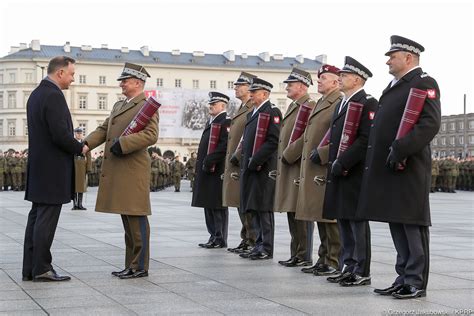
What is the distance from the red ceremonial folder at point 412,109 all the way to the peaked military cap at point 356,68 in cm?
124

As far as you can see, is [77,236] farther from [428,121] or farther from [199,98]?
[199,98]

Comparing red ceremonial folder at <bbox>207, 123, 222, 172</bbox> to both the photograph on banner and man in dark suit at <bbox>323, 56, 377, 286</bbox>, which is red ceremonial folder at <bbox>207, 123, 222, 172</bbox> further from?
the photograph on banner

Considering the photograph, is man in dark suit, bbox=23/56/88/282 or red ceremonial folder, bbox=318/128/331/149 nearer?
man in dark suit, bbox=23/56/88/282

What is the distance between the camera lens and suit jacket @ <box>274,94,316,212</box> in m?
9.20

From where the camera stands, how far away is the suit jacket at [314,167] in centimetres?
859

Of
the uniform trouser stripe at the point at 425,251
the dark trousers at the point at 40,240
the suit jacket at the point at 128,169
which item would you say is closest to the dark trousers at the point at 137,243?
the suit jacket at the point at 128,169

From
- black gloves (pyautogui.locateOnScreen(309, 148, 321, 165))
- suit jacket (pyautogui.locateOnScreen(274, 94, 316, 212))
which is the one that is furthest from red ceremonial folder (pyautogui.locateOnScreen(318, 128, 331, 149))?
suit jacket (pyautogui.locateOnScreen(274, 94, 316, 212))

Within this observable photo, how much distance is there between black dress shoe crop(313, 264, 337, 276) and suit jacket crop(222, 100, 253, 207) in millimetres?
2391

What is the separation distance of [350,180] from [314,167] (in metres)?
0.77

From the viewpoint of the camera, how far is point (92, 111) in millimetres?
109438

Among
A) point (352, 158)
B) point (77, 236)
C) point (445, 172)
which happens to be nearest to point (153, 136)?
point (352, 158)

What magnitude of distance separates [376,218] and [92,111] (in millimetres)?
104613

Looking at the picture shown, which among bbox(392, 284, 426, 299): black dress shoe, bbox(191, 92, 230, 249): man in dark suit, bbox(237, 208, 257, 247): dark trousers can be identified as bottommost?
bbox(392, 284, 426, 299): black dress shoe

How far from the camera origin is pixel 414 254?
7004 millimetres
